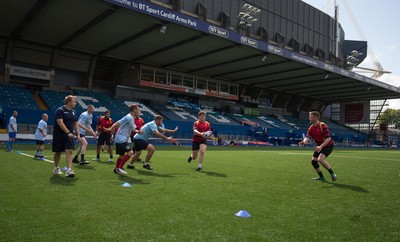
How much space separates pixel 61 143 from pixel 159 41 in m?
22.6

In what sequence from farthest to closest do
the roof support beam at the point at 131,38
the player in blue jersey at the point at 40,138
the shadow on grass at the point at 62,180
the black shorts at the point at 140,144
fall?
the roof support beam at the point at 131,38 < the player in blue jersey at the point at 40,138 < the black shorts at the point at 140,144 < the shadow on grass at the point at 62,180

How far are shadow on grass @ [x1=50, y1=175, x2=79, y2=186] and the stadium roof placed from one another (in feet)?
51.0

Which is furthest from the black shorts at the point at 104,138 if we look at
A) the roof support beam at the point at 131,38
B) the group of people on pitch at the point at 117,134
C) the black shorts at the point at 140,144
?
the roof support beam at the point at 131,38

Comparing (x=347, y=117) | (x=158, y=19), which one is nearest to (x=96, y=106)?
(x=158, y=19)

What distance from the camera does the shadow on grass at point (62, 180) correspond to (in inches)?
253

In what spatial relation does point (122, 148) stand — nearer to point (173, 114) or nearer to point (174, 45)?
point (174, 45)

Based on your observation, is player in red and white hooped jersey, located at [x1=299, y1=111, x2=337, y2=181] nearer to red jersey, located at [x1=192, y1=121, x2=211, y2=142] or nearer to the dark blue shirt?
red jersey, located at [x1=192, y1=121, x2=211, y2=142]

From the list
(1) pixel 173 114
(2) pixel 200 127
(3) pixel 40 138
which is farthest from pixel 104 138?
(1) pixel 173 114

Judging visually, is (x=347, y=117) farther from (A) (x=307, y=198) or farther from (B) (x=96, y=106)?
(A) (x=307, y=198)

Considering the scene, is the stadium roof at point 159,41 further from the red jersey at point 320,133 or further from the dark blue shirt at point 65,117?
the red jersey at point 320,133

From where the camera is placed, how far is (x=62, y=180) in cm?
684

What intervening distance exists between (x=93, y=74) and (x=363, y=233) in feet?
118

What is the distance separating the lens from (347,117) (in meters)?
63.5

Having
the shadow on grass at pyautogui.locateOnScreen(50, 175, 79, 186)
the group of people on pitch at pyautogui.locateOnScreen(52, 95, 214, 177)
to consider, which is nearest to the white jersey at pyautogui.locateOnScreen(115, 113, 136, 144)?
the group of people on pitch at pyautogui.locateOnScreen(52, 95, 214, 177)
